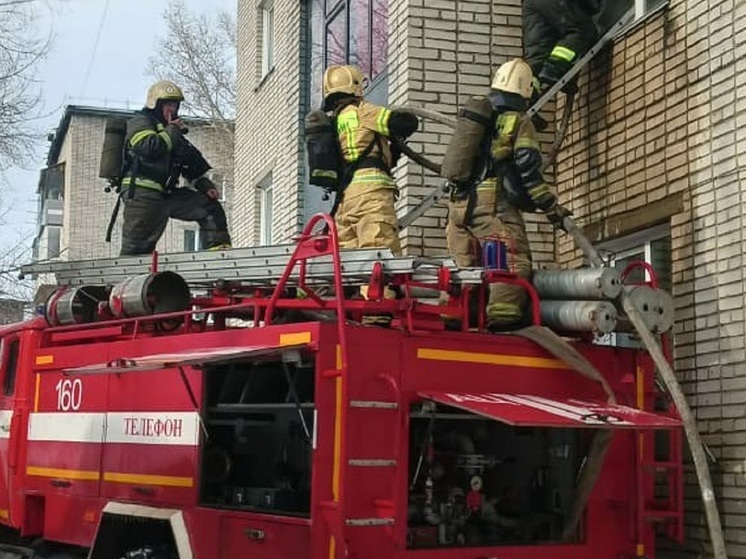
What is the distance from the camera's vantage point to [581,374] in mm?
5703

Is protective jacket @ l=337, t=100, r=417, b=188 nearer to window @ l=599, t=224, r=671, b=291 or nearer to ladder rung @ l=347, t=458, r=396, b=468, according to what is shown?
window @ l=599, t=224, r=671, b=291

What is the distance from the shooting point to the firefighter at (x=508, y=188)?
688cm

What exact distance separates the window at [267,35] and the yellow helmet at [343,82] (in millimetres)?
7716

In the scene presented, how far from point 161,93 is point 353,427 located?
4853mm

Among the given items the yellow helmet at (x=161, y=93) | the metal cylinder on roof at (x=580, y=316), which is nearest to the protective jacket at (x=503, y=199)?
the metal cylinder on roof at (x=580, y=316)

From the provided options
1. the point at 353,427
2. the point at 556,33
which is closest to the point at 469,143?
the point at 556,33

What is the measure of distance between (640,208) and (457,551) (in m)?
3.55

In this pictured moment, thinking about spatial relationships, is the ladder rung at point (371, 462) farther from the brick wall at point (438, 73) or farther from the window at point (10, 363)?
the brick wall at point (438, 73)

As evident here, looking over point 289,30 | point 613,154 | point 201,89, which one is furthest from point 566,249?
point 201,89

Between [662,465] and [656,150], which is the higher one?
[656,150]

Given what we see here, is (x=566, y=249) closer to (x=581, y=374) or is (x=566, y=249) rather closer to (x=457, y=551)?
(x=581, y=374)

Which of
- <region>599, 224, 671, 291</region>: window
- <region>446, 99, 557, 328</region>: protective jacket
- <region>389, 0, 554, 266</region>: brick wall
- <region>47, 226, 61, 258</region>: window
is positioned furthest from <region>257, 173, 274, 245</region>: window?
<region>47, 226, 61, 258</region>: window

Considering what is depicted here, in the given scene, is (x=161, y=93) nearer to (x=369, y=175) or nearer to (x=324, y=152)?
(x=324, y=152)

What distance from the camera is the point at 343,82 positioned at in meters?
7.78
